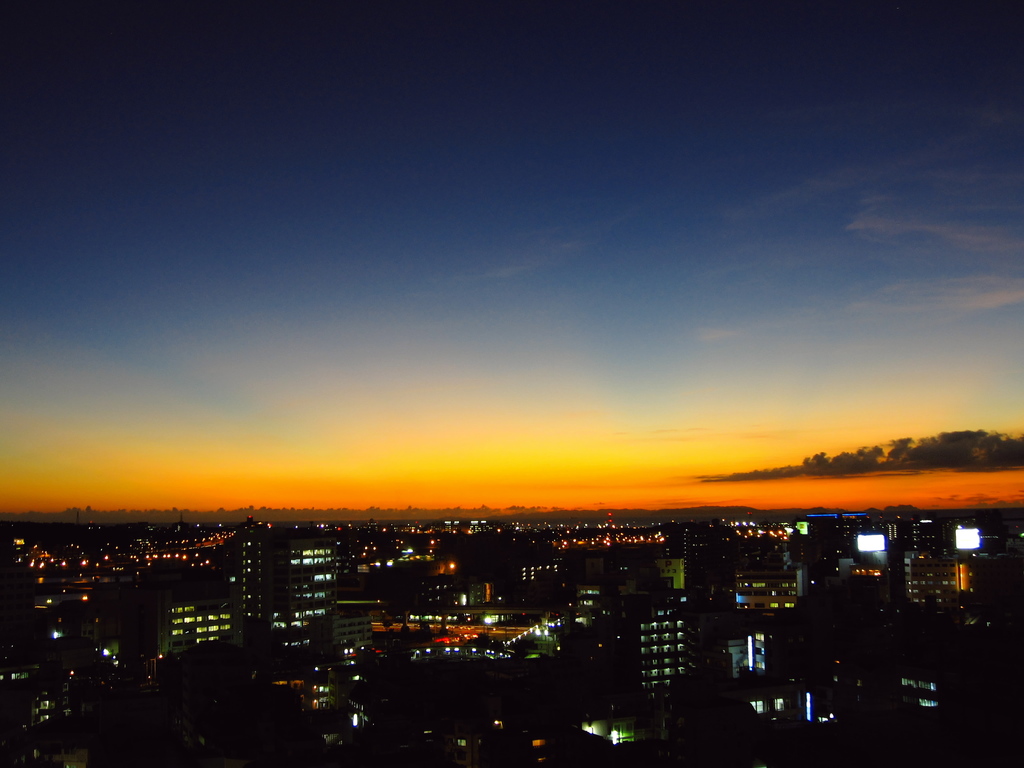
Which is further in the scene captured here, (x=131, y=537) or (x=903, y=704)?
(x=131, y=537)

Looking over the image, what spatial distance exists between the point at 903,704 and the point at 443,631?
1023 inches

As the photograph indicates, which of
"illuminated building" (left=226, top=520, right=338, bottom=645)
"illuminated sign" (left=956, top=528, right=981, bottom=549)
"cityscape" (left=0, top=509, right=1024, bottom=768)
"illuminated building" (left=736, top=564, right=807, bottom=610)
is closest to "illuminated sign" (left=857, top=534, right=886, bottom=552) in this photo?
"cityscape" (left=0, top=509, right=1024, bottom=768)

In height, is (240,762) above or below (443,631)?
above

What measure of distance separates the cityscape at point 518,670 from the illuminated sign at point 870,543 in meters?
0.25

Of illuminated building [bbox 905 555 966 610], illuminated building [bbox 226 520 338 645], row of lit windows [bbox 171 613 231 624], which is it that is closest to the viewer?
row of lit windows [bbox 171 613 231 624]

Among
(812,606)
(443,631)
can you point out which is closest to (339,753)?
(812,606)

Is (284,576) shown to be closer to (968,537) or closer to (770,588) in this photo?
(770,588)

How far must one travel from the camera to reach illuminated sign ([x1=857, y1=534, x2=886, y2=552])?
166 ft

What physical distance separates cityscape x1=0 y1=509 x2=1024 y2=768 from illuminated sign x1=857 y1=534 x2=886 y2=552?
0.25 meters

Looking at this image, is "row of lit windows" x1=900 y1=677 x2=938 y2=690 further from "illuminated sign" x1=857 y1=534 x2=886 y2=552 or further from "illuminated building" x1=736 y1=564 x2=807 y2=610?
"illuminated sign" x1=857 y1=534 x2=886 y2=552

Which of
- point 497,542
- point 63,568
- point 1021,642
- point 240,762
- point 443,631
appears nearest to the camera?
point 240,762

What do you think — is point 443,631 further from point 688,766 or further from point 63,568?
point 63,568

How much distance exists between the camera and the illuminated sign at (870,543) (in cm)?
5072

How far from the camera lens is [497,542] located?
335 ft
